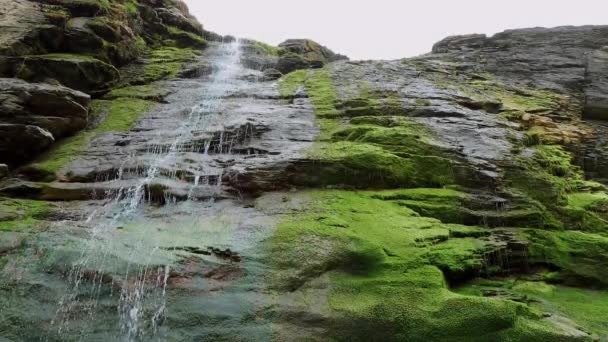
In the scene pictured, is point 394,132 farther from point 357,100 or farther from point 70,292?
point 70,292

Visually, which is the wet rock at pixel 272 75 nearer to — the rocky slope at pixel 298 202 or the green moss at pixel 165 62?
the rocky slope at pixel 298 202

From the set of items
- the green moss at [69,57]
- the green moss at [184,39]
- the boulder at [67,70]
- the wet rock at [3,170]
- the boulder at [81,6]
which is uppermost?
the boulder at [81,6]

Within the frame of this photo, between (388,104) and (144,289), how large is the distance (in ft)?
31.1

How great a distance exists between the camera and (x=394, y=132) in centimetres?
1279

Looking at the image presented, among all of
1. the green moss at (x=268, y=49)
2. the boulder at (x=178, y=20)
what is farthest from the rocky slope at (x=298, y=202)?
the green moss at (x=268, y=49)

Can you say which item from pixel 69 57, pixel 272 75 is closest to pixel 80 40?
pixel 69 57

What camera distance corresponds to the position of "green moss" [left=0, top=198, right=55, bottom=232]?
895 cm

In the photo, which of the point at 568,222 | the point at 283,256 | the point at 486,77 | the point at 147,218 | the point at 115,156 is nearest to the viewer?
the point at 283,256

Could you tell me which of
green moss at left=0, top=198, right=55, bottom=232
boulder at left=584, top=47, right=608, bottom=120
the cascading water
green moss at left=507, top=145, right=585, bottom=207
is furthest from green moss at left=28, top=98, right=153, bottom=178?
boulder at left=584, top=47, right=608, bottom=120

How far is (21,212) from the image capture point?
9.52m

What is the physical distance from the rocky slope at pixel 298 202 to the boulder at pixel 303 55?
3599 mm

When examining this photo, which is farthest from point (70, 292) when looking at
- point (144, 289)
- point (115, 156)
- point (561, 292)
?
point (561, 292)

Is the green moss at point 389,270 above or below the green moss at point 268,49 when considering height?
below

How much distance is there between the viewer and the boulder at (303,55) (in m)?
22.5
